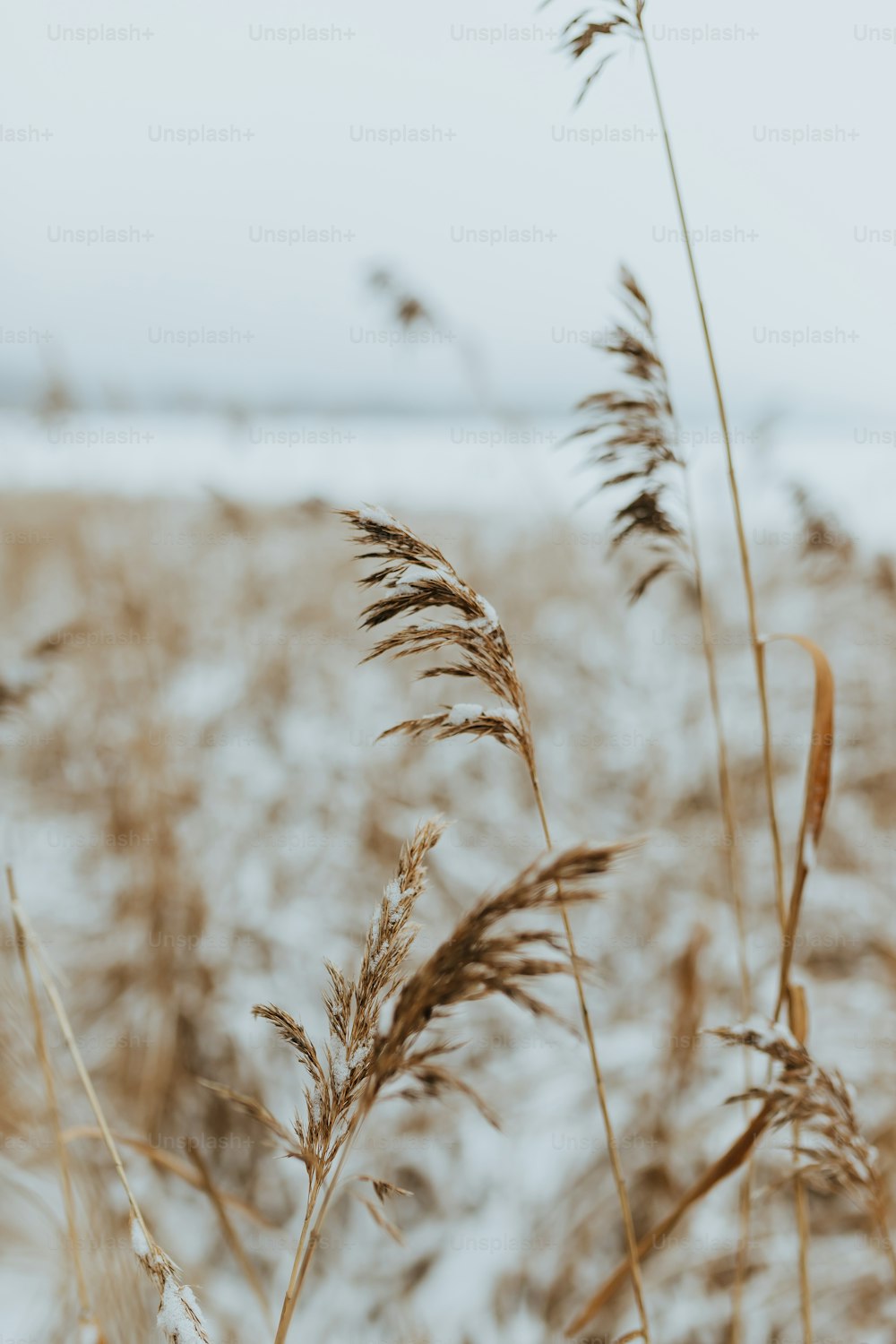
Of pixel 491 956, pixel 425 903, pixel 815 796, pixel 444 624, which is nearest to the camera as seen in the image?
pixel 491 956

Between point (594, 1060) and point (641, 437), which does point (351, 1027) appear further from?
point (641, 437)

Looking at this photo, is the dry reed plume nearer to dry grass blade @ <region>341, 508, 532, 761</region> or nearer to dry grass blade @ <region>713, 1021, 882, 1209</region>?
dry grass blade @ <region>341, 508, 532, 761</region>

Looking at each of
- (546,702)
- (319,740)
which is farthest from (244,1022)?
(546,702)

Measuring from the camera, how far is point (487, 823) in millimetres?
3164

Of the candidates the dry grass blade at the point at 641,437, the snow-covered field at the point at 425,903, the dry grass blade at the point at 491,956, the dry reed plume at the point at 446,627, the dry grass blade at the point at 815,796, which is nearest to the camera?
the dry grass blade at the point at 491,956

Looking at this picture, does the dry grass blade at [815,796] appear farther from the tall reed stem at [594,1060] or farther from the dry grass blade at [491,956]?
the dry grass blade at [491,956]

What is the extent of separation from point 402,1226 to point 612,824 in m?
1.60

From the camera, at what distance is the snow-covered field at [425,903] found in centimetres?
170

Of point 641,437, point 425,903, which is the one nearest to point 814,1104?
point 641,437

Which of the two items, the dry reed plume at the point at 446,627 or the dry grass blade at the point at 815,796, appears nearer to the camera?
the dry reed plume at the point at 446,627

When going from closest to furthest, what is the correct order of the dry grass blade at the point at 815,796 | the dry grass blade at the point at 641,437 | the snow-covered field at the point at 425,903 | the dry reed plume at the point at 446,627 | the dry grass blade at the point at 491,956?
the dry grass blade at the point at 491,956 < the dry reed plume at the point at 446,627 < the dry grass blade at the point at 815,796 < the dry grass blade at the point at 641,437 < the snow-covered field at the point at 425,903

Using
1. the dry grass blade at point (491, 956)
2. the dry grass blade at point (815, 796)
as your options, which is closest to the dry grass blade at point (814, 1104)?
the dry grass blade at point (815, 796)

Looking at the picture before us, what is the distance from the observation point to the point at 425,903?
9.11ft

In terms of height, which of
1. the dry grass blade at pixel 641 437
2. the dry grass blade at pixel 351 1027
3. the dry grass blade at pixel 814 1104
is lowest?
the dry grass blade at pixel 814 1104
